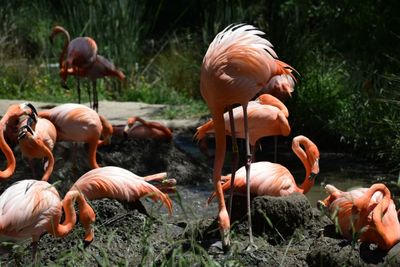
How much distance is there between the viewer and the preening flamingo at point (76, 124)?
6258 mm

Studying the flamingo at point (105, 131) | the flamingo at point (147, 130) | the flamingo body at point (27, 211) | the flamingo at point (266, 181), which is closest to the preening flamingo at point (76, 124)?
the flamingo at point (105, 131)

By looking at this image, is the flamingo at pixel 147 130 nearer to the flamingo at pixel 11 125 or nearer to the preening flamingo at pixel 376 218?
the flamingo at pixel 11 125

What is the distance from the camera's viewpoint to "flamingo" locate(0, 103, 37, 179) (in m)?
5.36

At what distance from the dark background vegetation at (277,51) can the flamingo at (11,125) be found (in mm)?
2333

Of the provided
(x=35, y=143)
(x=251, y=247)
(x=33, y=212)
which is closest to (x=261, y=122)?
(x=35, y=143)

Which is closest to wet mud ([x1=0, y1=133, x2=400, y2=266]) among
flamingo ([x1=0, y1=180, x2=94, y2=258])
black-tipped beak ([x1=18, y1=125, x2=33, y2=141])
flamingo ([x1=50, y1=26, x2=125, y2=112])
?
flamingo ([x1=0, y1=180, x2=94, y2=258])

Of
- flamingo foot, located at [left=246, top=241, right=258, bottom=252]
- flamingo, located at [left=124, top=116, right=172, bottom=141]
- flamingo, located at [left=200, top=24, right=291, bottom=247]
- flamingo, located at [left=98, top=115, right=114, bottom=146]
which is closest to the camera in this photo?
flamingo foot, located at [left=246, top=241, right=258, bottom=252]

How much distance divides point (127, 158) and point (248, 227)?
2953mm

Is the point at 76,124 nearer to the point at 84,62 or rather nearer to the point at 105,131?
the point at 105,131

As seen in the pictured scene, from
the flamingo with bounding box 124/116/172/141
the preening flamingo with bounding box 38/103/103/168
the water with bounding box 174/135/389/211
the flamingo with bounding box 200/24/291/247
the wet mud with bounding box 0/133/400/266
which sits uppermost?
the flamingo with bounding box 200/24/291/247

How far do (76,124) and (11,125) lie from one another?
477 mm

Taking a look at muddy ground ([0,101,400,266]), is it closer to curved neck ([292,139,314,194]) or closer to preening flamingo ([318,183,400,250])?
preening flamingo ([318,183,400,250])

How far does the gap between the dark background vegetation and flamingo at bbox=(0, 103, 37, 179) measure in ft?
7.65

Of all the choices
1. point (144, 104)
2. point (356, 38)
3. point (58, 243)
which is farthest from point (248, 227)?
point (144, 104)
